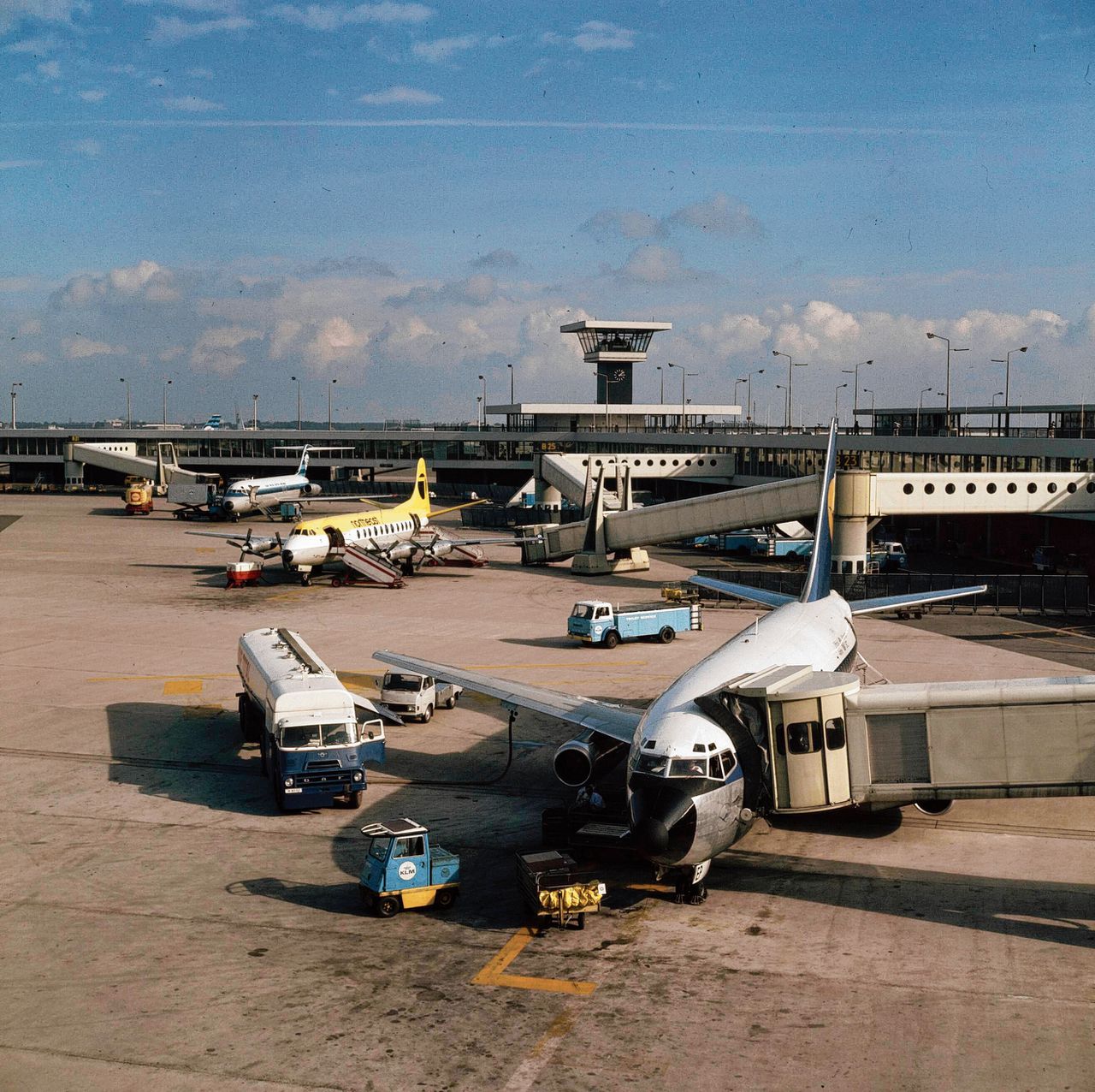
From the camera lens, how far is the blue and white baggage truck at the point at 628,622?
6278 cm

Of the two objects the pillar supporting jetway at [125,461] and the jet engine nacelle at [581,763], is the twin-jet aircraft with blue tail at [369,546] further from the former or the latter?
the pillar supporting jetway at [125,461]

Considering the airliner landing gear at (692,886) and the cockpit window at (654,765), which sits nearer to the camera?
the cockpit window at (654,765)

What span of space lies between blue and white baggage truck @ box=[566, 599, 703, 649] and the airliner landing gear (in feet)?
112

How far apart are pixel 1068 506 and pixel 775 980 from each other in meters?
69.9

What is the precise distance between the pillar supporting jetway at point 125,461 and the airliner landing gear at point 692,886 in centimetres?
15107

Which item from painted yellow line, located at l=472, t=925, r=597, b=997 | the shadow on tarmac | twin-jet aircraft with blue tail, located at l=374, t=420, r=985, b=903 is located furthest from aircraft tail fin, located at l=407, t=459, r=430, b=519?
painted yellow line, located at l=472, t=925, r=597, b=997

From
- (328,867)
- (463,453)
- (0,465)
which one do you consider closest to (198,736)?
(328,867)

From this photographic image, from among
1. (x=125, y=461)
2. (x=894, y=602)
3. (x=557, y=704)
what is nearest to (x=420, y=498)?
(x=894, y=602)

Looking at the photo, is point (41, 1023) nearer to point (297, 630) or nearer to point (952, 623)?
point (297, 630)

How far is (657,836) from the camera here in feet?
86.5

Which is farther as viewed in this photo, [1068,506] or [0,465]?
[0,465]

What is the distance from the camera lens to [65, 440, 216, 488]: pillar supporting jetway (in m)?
171

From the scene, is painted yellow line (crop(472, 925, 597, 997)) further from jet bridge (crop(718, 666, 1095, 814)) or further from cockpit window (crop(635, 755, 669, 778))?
jet bridge (crop(718, 666, 1095, 814))

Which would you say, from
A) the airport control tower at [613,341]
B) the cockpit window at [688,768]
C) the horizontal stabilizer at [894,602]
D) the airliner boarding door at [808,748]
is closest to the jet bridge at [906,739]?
the airliner boarding door at [808,748]
